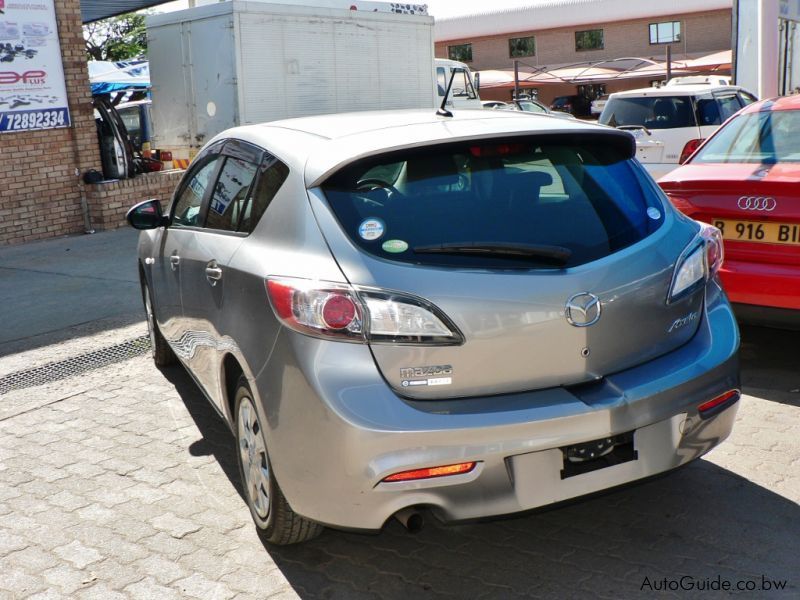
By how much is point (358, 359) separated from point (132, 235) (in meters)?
10.0

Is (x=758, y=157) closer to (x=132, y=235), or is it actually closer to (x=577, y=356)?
(x=577, y=356)

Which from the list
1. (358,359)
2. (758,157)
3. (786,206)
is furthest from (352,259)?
(758,157)

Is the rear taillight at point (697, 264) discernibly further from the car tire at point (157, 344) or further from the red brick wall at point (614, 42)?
the red brick wall at point (614, 42)

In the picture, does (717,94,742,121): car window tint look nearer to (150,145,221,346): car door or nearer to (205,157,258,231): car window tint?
(150,145,221,346): car door

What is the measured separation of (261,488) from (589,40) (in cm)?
5062

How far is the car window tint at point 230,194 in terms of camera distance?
4047 millimetres

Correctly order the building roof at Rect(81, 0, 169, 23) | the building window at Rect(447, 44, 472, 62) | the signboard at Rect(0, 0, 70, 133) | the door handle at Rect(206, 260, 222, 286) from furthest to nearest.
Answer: the building window at Rect(447, 44, 472, 62), the building roof at Rect(81, 0, 169, 23), the signboard at Rect(0, 0, 70, 133), the door handle at Rect(206, 260, 222, 286)

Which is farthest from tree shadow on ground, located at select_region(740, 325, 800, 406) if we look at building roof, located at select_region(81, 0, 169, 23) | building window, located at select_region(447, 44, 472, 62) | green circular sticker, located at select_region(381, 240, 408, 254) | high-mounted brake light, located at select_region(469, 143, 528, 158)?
building window, located at select_region(447, 44, 472, 62)

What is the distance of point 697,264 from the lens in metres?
3.58

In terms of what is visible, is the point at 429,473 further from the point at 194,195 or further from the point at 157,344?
the point at 157,344

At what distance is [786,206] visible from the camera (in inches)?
200

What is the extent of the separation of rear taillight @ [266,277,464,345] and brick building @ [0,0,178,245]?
33.3 ft

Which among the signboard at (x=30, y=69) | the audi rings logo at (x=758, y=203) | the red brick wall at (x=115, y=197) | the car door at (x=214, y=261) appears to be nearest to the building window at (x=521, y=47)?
the red brick wall at (x=115, y=197)

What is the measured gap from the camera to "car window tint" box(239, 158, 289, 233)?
3.67 m
